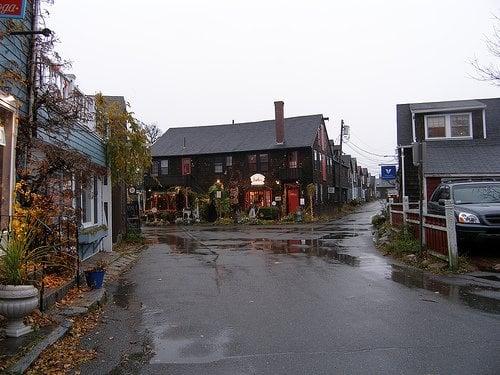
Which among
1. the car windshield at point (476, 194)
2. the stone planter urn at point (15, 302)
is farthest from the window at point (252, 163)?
the stone planter urn at point (15, 302)

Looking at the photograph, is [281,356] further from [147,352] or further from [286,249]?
[286,249]

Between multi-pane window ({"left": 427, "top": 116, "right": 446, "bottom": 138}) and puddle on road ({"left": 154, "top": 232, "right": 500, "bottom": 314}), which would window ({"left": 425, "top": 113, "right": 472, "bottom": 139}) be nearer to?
multi-pane window ({"left": 427, "top": 116, "right": 446, "bottom": 138})

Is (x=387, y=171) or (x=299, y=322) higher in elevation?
(x=387, y=171)

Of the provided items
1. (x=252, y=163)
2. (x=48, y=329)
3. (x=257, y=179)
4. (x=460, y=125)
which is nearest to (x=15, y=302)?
(x=48, y=329)

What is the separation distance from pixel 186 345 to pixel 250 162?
112 feet

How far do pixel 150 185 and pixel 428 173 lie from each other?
26962mm

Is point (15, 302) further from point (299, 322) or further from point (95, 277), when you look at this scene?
point (299, 322)

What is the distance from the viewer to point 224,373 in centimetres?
467

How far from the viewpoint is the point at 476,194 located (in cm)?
1196

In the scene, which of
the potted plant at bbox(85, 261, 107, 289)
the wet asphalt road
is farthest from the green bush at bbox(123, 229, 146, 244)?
the potted plant at bbox(85, 261, 107, 289)

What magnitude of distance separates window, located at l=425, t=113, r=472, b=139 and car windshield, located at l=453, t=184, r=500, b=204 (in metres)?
14.7

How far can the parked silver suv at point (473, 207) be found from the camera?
33.8 feet

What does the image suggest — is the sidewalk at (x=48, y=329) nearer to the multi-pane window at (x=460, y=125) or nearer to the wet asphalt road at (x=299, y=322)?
the wet asphalt road at (x=299, y=322)

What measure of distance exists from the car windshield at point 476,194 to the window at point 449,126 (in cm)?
1468
